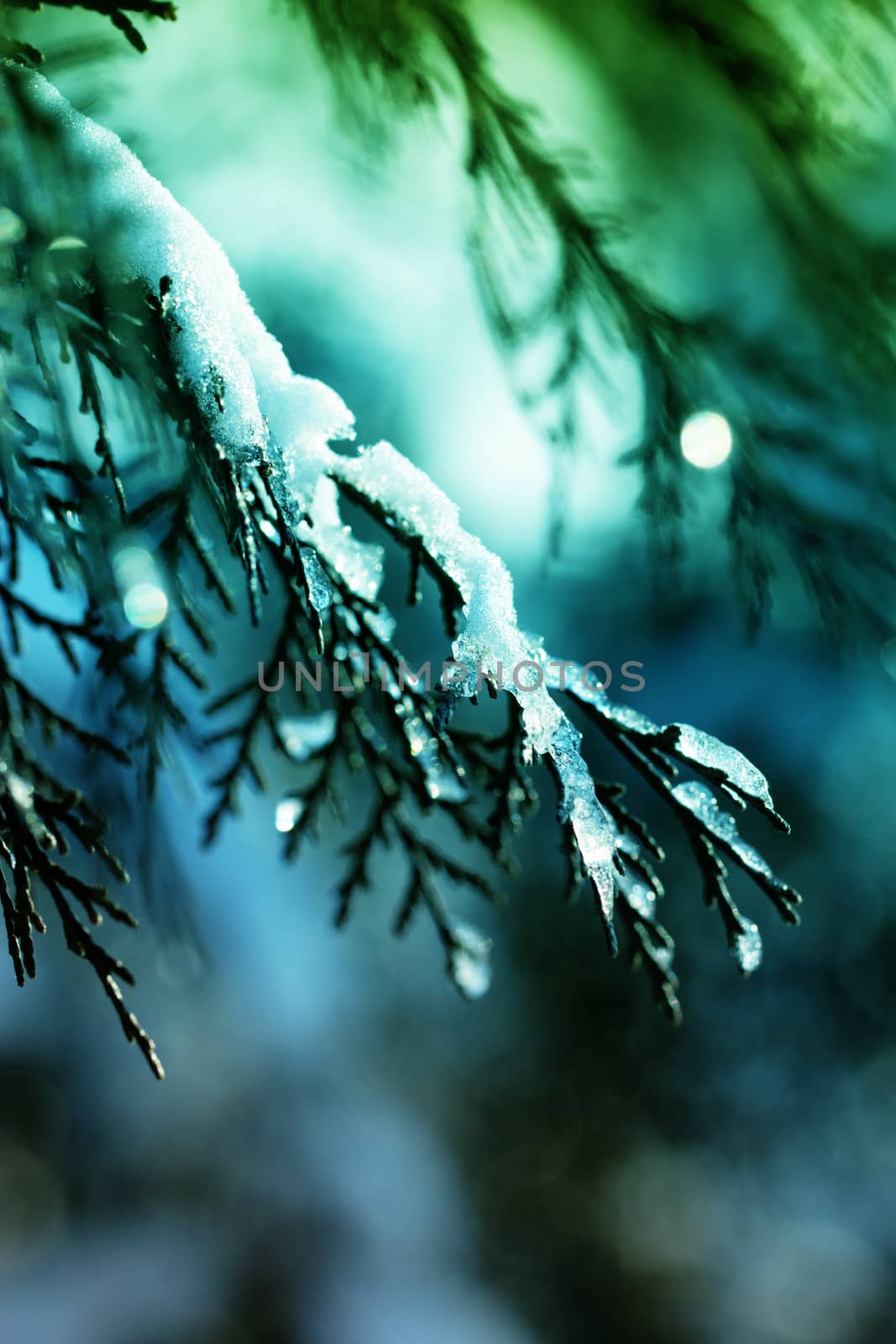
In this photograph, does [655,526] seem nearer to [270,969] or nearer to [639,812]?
[639,812]

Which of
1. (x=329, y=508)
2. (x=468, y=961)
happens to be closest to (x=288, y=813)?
(x=468, y=961)

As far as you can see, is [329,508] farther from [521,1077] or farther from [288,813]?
[521,1077]

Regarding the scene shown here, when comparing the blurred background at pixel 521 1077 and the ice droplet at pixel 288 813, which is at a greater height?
the ice droplet at pixel 288 813

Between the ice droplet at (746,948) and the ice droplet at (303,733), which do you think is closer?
the ice droplet at (746,948)

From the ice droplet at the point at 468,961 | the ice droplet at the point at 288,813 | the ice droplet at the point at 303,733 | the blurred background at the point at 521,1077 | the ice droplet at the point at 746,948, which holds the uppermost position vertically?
the ice droplet at the point at 746,948

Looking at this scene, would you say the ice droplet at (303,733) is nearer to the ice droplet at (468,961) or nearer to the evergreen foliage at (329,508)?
the evergreen foliage at (329,508)

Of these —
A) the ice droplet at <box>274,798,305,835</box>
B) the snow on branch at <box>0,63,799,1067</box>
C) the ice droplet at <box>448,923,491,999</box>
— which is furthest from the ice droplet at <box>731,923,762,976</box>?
the ice droplet at <box>274,798,305,835</box>

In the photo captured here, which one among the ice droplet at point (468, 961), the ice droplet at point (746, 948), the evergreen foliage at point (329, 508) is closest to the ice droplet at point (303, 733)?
the evergreen foliage at point (329, 508)

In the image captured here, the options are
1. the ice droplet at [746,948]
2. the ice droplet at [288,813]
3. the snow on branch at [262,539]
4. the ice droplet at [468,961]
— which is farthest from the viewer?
the ice droplet at [468,961]

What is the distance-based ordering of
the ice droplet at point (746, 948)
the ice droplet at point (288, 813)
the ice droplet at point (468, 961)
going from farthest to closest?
the ice droplet at point (468, 961), the ice droplet at point (288, 813), the ice droplet at point (746, 948)

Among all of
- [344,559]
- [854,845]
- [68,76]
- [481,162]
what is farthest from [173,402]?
[854,845]

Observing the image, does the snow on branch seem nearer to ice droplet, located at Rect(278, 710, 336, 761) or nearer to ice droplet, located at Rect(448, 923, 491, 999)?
ice droplet, located at Rect(278, 710, 336, 761)
